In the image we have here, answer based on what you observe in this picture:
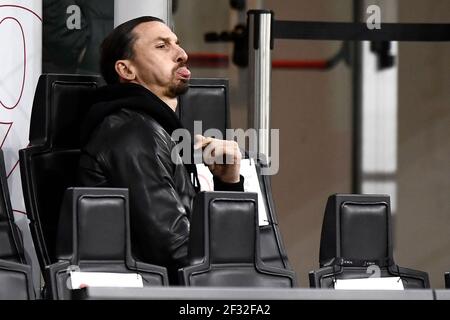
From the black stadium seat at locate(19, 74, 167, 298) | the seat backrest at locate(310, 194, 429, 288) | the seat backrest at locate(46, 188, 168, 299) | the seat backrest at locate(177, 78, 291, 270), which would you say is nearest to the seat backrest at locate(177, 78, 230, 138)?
the seat backrest at locate(177, 78, 291, 270)

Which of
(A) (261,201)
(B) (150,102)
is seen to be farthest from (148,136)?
(A) (261,201)

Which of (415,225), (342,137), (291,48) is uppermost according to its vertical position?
(291,48)

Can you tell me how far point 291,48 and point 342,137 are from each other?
384 millimetres

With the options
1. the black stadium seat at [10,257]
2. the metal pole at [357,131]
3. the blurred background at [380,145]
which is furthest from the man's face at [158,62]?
the metal pole at [357,131]

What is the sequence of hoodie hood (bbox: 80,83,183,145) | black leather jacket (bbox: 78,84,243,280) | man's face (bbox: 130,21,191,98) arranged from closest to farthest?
black leather jacket (bbox: 78,84,243,280) → hoodie hood (bbox: 80,83,183,145) → man's face (bbox: 130,21,191,98)

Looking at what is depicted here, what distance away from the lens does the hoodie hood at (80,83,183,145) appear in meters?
2.89

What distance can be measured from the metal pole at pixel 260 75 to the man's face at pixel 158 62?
63cm

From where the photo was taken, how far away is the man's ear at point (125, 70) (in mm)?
3057

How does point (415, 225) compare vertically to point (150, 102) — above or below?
below

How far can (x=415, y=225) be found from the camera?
4859 millimetres

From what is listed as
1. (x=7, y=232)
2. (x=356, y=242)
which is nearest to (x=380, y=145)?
(x=7, y=232)

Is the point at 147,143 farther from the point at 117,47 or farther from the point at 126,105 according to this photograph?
the point at 117,47

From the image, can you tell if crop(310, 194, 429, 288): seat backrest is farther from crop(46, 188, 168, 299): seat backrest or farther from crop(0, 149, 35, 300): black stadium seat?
crop(0, 149, 35, 300): black stadium seat
